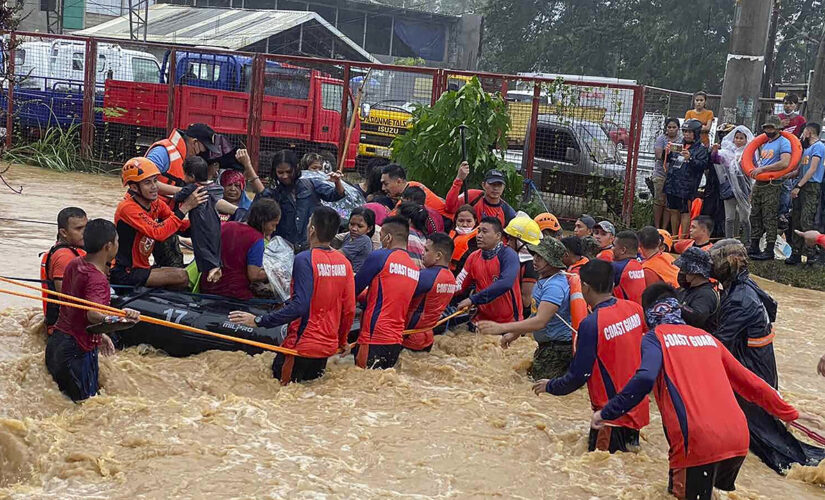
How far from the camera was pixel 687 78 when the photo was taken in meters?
37.2

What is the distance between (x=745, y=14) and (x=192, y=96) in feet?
32.5

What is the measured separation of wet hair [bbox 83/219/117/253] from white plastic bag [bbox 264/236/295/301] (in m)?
2.22

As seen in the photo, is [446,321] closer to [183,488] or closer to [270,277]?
[270,277]

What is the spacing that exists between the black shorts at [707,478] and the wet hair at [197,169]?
5.32 m

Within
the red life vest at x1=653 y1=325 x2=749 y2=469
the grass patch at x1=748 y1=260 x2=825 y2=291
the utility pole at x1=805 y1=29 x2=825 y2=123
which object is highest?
the utility pole at x1=805 y1=29 x2=825 y2=123

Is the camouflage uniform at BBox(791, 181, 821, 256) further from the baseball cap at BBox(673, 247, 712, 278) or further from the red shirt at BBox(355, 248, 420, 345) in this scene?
the red shirt at BBox(355, 248, 420, 345)

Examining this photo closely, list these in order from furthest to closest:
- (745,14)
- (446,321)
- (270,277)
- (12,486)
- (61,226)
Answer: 1. (745,14)
2. (446,321)
3. (270,277)
4. (61,226)
5. (12,486)

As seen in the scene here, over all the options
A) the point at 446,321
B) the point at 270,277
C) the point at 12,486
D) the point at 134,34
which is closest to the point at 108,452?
the point at 12,486

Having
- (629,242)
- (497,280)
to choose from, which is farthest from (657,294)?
(497,280)

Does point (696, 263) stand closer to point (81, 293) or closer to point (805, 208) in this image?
point (81, 293)

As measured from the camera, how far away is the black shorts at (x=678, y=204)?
14633 mm

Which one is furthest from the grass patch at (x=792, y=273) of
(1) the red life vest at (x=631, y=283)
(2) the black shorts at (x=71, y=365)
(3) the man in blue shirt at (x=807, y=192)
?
(2) the black shorts at (x=71, y=365)

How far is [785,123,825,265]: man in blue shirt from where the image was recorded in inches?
577

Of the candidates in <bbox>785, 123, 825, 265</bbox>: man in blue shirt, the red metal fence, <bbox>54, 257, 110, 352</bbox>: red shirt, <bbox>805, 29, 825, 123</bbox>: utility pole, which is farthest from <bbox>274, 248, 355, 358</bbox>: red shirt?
<bbox>805, 29, 825, 123</bbox>: utility pole
